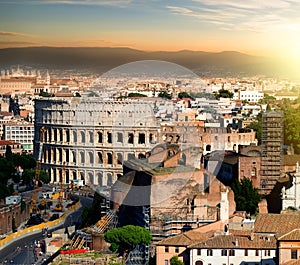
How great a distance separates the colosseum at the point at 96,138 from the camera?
23688 millimetres

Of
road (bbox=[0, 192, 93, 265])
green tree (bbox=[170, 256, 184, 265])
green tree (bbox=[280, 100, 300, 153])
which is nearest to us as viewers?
green tree (bbox=[170, 256, 184, 265])

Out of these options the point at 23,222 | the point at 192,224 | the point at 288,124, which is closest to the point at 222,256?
the point at 192,224

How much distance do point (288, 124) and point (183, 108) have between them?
18.7ft

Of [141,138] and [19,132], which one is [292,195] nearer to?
[141,138]

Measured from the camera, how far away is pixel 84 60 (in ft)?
109

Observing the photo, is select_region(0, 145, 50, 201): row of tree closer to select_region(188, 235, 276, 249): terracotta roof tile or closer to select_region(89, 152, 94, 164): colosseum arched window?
select_region(89, 152, 94, 164): colosseum arched window

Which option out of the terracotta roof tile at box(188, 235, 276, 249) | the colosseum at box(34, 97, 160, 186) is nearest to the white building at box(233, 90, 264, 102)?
the colosseum at box(34, 97, 160, 186)

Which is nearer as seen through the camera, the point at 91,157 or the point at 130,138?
the point at 130,138

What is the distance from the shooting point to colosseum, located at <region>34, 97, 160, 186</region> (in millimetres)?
23688

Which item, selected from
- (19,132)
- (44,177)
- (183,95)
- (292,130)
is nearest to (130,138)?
(44,177)

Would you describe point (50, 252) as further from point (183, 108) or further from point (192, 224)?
point (183, 108)

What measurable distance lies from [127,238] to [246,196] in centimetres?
282

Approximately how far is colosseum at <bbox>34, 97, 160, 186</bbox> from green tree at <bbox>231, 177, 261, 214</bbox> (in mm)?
8588

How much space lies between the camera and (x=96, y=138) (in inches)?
966
